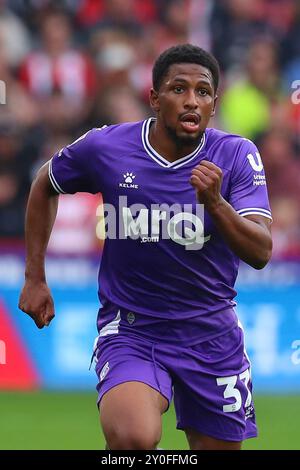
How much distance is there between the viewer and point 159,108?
20.5 feet

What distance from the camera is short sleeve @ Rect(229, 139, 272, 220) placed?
6070mm

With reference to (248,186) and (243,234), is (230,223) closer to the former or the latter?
(243,234)

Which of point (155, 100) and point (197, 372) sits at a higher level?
point (155, 100)

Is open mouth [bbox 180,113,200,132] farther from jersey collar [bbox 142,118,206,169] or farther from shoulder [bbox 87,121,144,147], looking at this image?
shoulder [bbox 87,121,144,147]

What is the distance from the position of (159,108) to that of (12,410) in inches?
194

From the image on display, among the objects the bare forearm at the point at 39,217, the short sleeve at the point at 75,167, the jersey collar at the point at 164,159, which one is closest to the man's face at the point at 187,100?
the jersey collar at the point at 164,159

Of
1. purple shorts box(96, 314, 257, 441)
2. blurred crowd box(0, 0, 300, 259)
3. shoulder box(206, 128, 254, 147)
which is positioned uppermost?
blurred crowd box(0, 0, 300, 259)

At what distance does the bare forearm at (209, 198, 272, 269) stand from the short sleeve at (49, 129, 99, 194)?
100 cm

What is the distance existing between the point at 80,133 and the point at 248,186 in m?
6.23

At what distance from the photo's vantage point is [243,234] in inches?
227

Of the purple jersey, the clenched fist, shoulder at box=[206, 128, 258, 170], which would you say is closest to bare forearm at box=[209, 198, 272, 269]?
the purple jersey

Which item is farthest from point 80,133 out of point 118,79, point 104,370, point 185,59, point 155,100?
point 104,370

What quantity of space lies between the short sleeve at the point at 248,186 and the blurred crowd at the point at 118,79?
4796mm

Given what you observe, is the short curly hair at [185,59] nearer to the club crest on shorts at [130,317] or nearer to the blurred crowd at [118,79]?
the club crest on shorts at [130,317]
